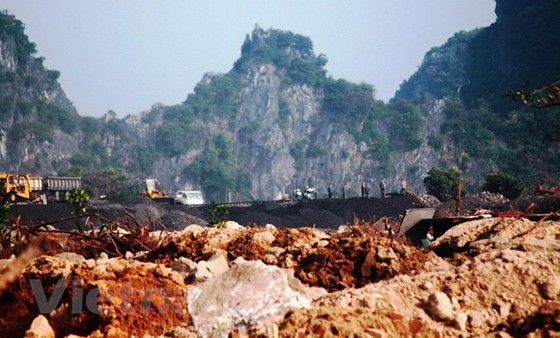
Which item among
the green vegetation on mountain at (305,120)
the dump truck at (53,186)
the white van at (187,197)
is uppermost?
the green vegetation on mountain at (305,120)

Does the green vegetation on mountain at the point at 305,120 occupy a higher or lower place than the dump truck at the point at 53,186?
higher

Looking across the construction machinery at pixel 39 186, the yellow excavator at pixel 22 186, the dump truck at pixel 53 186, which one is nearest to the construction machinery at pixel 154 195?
the construction machinery at pixel 39 186

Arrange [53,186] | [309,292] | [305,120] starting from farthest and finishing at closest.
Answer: [305,120] → [53,186] → [309,292]

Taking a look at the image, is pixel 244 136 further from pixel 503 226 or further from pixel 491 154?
pixel 503 226

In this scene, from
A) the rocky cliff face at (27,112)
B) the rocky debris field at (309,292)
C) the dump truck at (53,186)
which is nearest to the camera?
the rocky debris field at (309,292)

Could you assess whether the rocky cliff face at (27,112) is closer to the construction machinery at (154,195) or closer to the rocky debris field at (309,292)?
the construction machinery at (154,195)

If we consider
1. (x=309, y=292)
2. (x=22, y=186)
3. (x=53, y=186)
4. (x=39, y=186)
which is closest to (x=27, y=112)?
(x=53, y=186)

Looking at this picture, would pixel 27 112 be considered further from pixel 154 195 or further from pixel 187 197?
pixel 154 195

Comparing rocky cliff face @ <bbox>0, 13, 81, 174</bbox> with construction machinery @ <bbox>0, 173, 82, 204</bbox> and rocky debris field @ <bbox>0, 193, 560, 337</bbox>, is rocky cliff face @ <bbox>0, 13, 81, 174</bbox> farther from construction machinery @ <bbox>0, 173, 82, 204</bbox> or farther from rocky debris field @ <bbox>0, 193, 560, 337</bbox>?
rocky debris field @ <bbox>0, 193, 560, 337</bbox>

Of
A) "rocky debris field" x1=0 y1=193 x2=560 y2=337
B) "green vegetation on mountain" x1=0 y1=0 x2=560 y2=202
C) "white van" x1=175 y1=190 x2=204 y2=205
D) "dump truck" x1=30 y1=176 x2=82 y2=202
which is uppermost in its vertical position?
"green vegetation on mountain" x1=0 y1=0 x2=560 y2=202

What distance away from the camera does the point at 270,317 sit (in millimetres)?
4023

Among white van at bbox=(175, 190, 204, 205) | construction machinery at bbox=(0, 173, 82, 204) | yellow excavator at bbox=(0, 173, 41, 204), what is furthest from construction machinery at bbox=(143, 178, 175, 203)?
yellow excavator at bbox=(0, 173, 41, 204)

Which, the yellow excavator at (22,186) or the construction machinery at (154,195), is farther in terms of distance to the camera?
the construction machinery at (154,195)

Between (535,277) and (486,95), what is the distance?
7126 centimetres
